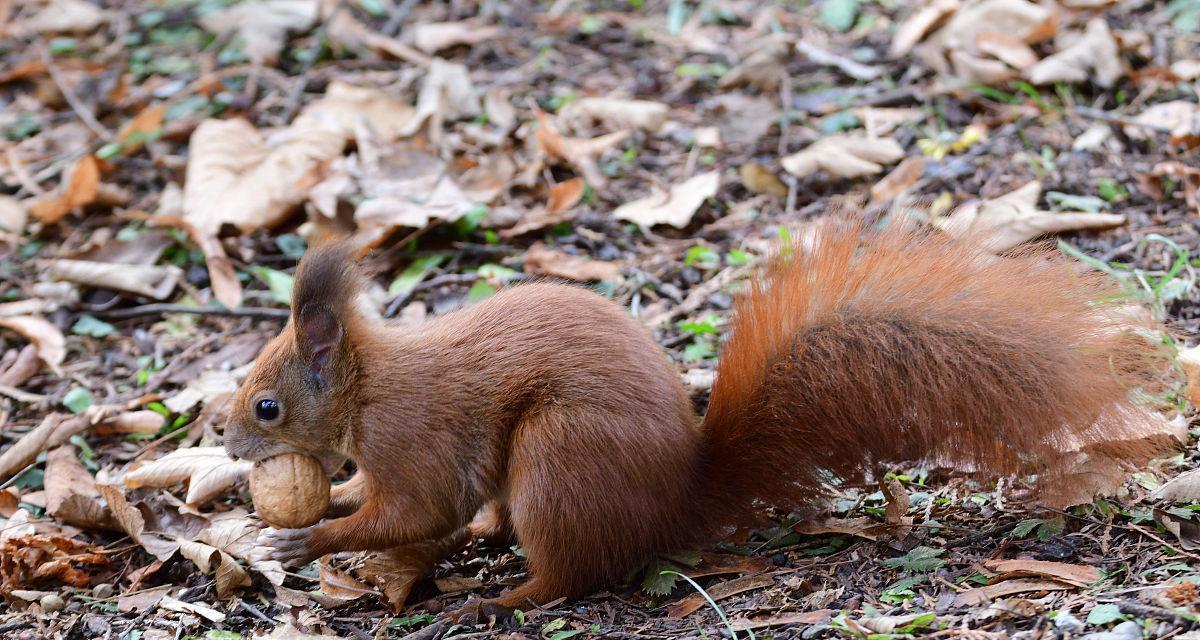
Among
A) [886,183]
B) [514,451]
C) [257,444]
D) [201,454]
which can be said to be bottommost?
[201,454]

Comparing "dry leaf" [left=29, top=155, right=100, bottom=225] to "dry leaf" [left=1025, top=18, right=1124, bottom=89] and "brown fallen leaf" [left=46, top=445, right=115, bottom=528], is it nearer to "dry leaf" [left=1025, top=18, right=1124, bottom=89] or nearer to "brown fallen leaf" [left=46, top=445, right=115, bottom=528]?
"brown fallen leaf" [left=46, top=445, right=115, bottom=528]

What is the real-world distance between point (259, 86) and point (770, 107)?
2558 mm

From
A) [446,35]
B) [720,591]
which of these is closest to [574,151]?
[446,35]

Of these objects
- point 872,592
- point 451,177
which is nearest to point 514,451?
point 872,592

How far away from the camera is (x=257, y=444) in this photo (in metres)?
3.16

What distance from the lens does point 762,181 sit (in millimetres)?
4773

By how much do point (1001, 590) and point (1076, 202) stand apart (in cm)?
205

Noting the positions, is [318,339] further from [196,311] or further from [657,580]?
[196,311]

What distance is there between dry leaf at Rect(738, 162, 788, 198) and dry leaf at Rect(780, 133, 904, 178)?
68 millimetres

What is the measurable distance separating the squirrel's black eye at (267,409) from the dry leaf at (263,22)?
11.4 feet

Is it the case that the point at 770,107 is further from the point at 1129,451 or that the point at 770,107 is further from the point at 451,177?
the point at 1129,451

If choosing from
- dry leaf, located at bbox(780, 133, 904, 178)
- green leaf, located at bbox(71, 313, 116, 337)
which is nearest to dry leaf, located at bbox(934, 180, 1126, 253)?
dry leaf, located at bbox(780, 133, 904, 178)

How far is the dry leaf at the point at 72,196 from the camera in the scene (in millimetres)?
4980

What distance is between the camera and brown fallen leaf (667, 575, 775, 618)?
276 cm
